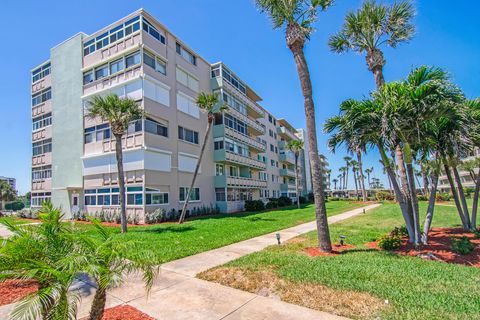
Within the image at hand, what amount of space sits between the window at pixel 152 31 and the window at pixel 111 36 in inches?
23.0

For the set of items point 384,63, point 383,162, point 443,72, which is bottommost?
point 383,162

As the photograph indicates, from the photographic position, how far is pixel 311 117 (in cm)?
1075

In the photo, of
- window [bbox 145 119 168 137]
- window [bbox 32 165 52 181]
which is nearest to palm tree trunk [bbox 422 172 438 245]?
window [bbox 145 119 168 137]

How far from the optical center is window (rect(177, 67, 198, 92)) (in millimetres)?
27331

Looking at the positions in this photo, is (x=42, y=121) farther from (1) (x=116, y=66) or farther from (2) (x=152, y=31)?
(2) (x=152, y=31)

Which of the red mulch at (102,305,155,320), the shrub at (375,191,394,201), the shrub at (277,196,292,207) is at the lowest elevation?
the shrub at (375,191,394,201)

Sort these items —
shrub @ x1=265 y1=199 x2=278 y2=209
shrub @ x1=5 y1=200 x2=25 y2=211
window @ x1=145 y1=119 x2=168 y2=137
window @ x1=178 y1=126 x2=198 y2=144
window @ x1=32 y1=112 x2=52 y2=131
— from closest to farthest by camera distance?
window @ x1=145 y1=119 x2=168 y2=137
window @ x1=178 y1=126 x2=198 y2=144
window @ x1=32 y1=112 x2=52 y2=131
shrub @ x1=265 y1=199 x2=278 y2=209
shrub @ x1=5 y1=200 x2=25 y2=211

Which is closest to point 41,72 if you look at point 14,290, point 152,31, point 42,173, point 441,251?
point 42,173

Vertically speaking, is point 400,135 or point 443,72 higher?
point 443,72

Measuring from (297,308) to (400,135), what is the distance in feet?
23.8

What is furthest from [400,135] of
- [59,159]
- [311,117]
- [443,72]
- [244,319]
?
[59,159]

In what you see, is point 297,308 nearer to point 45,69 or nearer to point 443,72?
point 443,72

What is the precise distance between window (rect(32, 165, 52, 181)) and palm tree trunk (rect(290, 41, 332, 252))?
31.2m

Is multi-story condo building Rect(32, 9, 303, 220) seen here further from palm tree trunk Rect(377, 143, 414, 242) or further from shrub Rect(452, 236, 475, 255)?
shrub Rect(452, 236, 475, 255)
